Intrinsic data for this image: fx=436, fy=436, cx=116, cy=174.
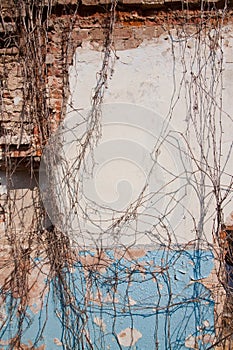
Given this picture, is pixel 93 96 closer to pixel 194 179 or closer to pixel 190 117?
pixel 190 117

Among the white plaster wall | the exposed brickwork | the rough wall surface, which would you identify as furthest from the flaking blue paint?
the exposed brickwork

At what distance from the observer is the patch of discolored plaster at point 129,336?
10.7ft

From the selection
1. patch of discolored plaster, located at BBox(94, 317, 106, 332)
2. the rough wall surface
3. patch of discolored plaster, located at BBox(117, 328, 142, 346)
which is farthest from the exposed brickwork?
patch of discolored plaster, located at BBox(117, 328, 142, 346)

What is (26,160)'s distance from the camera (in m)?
3.38

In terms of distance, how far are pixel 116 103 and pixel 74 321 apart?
1694 mm

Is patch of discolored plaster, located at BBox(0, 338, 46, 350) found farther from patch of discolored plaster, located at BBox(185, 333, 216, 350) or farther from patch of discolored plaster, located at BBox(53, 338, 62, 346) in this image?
patch of discolored plaster, located at BBox(185, 333, 216, 350)

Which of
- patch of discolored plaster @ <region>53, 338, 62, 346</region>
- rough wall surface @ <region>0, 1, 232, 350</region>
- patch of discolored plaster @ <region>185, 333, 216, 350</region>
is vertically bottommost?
patch of discolored plaster @ <region>185, 333, 216, 350</region>

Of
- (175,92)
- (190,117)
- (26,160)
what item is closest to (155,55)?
(175,92)

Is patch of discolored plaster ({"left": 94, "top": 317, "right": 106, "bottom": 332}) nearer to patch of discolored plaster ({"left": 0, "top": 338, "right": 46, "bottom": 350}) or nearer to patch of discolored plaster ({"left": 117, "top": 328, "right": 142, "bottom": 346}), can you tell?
patch of discolored plaster ({"left": 117, "top": 328, "right": 142, "bottom": 346})

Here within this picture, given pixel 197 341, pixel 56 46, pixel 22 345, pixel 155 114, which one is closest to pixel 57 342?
pixel 22 345

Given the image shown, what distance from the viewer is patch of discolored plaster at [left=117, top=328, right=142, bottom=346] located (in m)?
3.26

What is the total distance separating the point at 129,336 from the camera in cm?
327

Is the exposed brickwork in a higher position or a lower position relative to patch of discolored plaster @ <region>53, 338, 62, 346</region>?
higher

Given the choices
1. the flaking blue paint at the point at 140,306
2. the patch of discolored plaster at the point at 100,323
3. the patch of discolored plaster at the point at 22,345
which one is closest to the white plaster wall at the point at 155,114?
the flaking blue paint at the point at 140,306
